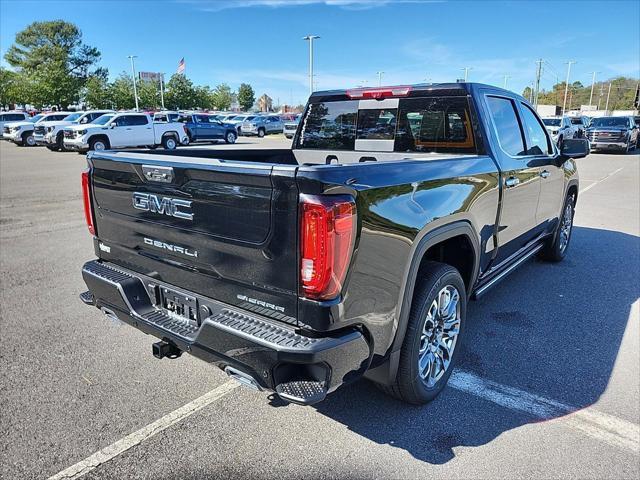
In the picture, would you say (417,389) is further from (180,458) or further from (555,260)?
(555,260)

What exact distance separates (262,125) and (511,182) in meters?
37.5

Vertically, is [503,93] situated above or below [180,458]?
above

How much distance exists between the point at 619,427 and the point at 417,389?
122 centimetres

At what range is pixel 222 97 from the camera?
100 metres

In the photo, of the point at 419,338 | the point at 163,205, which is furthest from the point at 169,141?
the point at 419,338

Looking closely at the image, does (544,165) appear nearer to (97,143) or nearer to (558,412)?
(558,412)

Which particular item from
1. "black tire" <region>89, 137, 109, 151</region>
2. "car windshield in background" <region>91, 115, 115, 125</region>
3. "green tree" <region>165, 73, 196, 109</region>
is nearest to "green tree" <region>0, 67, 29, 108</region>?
"green tree" <region>165, 73, 196, 109</region>

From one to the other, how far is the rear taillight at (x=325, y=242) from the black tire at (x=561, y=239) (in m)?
4.25

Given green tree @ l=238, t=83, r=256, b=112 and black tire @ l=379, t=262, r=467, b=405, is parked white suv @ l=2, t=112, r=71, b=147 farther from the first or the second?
green tree @ l=238, t=83, r=256, b=112

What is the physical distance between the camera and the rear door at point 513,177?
371cm

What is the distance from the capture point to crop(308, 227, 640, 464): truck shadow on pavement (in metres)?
2.76

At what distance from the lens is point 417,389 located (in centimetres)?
279

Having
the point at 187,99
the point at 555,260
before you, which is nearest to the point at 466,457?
the point at 555,260

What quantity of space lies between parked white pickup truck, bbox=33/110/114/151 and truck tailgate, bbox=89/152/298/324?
2389 cm
